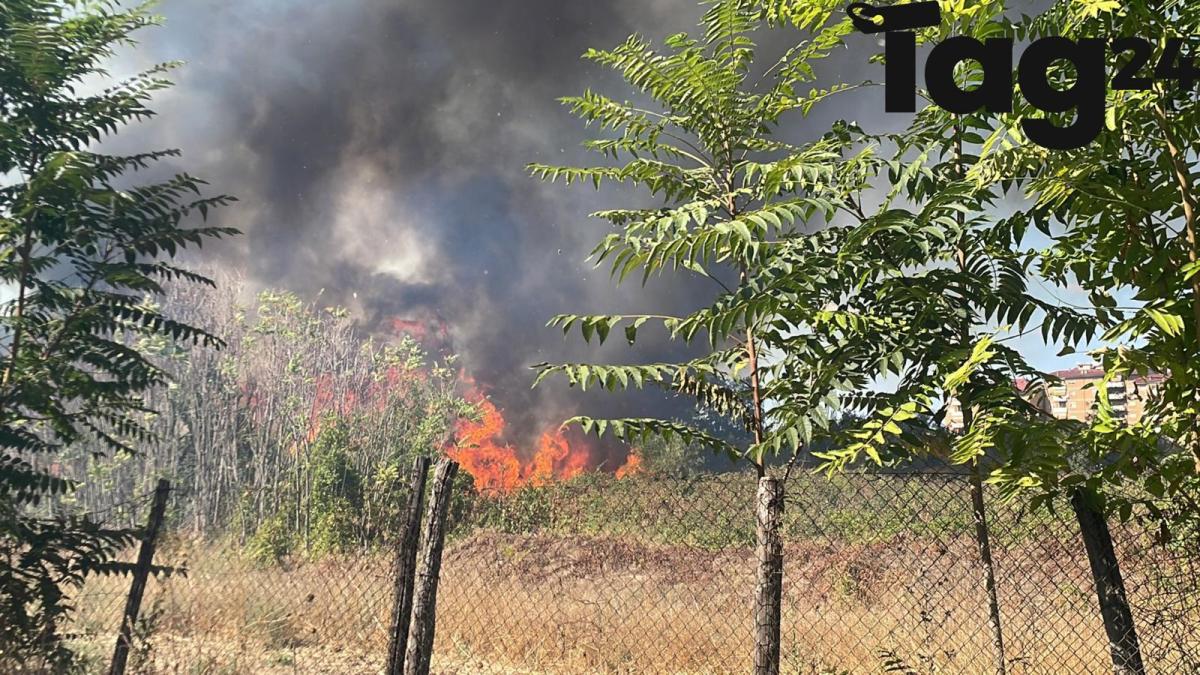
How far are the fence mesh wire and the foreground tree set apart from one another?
0.91 metres

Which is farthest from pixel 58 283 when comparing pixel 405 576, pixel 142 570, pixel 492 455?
pixel 492 455

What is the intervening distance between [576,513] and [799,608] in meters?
10.7

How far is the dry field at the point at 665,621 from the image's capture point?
21.0 feet

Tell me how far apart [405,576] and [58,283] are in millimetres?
4596

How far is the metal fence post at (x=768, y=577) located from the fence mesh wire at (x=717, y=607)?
302 millimetres

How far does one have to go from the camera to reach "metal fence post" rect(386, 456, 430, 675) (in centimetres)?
471

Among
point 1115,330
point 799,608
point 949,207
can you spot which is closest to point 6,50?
point 949,207

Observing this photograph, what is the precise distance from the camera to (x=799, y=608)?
9617 millimetres

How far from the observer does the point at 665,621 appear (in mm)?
8625

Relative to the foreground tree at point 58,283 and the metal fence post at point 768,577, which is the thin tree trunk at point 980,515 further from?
the foreground tree at point 58,283

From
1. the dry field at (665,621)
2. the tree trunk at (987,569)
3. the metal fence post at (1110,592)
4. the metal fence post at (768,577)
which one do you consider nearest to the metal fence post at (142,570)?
the dry field at (665,621)

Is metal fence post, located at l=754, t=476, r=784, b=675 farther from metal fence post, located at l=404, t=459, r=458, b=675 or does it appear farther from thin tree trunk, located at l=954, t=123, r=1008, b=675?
metal fence post, located at l=404, t=459, r=458, b=675

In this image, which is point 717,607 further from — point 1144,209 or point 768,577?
point 1144,209

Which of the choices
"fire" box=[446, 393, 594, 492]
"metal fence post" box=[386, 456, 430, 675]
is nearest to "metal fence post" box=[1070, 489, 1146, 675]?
"metal fence post" box=[386, 456, 430, 675]
